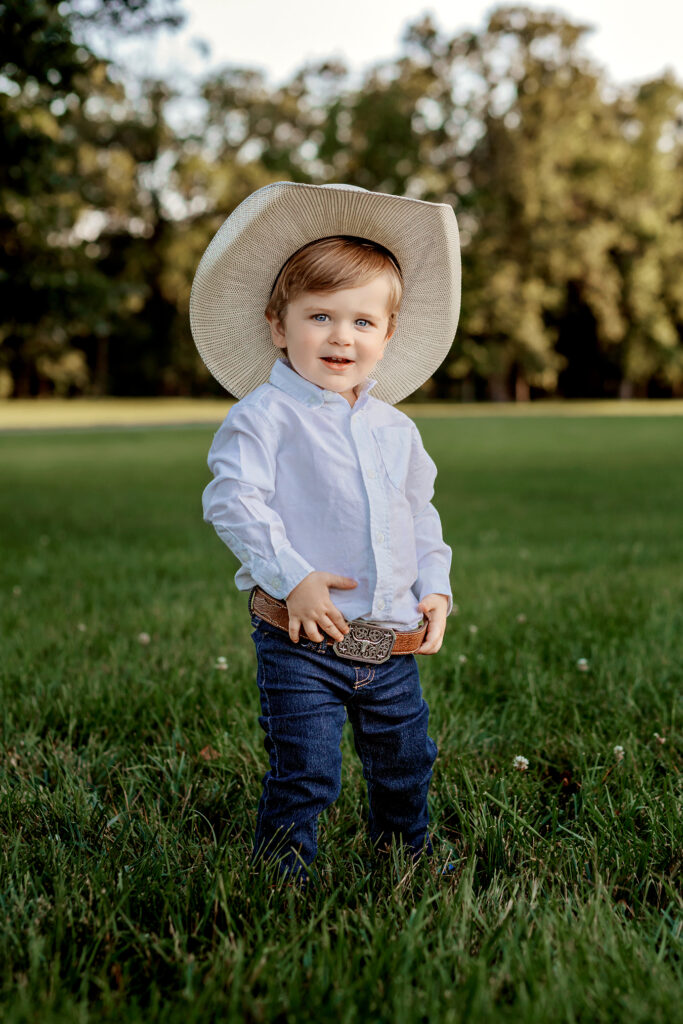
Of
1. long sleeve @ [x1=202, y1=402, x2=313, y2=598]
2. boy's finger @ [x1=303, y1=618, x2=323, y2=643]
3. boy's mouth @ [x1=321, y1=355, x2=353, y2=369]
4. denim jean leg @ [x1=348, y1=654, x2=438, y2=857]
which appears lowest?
denim jean leg @ [x1=348, y1=654, x2=438, y2=857]

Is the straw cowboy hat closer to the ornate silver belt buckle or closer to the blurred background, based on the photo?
the ornate silver belt buckle

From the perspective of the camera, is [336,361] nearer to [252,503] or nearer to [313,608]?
[252,503]

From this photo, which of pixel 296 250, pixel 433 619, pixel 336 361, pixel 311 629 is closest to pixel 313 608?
pixel 311 629

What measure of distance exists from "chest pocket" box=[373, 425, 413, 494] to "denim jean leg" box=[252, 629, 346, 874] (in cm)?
48

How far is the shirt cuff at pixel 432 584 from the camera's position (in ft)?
7.34

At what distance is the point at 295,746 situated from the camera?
206 cm

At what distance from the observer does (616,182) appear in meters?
47.8

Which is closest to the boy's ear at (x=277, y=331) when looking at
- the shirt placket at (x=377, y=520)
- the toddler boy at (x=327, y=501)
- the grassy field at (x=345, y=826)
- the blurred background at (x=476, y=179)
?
the toddler boy at (x=327, y=501)

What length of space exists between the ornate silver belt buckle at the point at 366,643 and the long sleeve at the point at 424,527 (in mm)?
191

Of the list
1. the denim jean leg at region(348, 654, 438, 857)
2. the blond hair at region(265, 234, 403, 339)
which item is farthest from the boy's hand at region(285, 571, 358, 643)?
the blond hair at region(265, 234, 403, 339)

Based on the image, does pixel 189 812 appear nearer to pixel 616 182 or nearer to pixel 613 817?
pixel 613 817

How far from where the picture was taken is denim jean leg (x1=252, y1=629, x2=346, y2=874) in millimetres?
2061

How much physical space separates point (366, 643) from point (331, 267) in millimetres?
901

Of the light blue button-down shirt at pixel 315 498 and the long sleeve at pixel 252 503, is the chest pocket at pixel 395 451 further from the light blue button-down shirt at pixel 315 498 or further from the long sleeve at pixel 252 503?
the long sleeve at pixel 252 503
